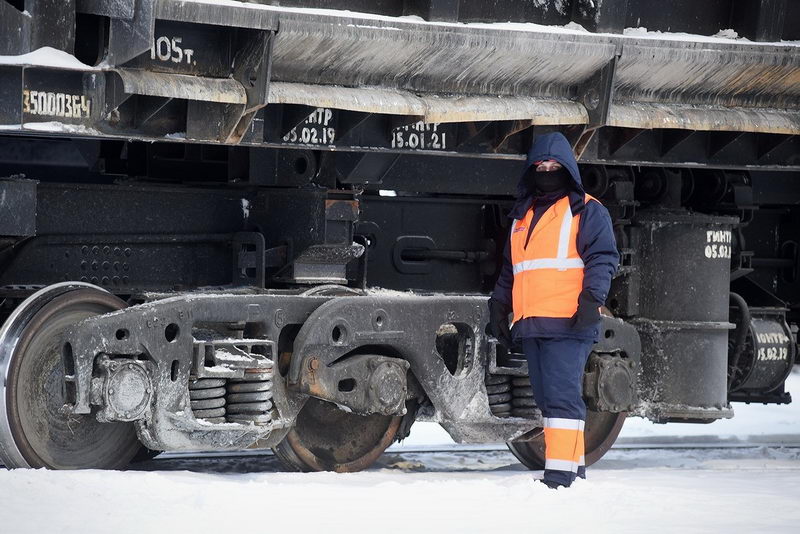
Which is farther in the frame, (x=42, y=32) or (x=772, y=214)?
(x=772, y=214)

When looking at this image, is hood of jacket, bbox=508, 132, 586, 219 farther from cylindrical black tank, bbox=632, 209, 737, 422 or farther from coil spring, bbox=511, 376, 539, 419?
cylindrical black tank, bbox=632, 209, 737, 422

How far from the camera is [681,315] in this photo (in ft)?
30.9

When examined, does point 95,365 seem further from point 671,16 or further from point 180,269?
point 671,16

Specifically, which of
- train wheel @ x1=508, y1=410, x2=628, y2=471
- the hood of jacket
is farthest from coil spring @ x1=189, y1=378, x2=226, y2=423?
train wheel @ x1=508, y1=410, x2=628, y2=471

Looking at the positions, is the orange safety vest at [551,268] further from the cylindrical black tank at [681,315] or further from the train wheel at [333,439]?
the cylindrical black tank at [681,315]

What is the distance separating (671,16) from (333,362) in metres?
2.70

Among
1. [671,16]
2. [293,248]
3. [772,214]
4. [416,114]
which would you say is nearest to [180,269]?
[293,248]

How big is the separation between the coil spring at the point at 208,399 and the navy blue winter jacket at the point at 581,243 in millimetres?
1546

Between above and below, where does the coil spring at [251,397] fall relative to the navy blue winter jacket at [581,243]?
below

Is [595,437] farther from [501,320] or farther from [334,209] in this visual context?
[334,209]

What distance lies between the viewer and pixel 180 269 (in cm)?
818

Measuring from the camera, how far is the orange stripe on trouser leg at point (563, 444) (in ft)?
24.9

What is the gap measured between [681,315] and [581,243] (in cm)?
195

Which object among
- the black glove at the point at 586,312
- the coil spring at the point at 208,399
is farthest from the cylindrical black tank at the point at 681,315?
the coil spring at the point at 208,399
